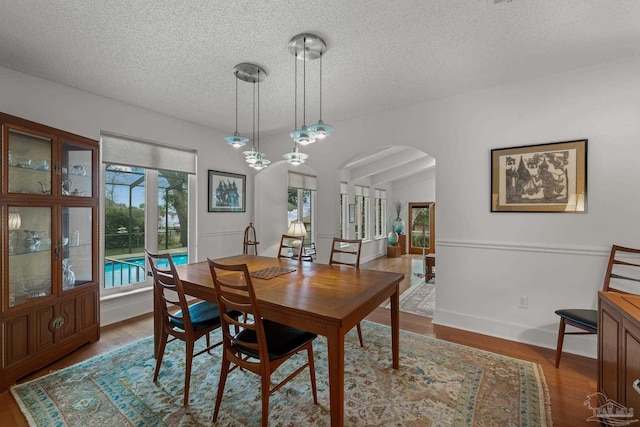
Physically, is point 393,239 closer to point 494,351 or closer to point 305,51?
point 494,351

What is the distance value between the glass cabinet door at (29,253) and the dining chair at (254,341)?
1.83 m

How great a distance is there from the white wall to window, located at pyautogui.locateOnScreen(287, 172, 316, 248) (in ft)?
8.77

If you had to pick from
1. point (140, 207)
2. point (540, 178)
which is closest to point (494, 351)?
point (540, 178)

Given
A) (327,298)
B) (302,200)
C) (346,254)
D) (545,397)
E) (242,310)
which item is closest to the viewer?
(242,310)

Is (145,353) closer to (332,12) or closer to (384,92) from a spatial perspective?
(332,12)

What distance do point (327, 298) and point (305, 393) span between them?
0.81m

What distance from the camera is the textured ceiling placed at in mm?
1746

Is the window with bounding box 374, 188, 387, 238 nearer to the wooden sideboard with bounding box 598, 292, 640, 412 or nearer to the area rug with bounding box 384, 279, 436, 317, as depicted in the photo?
the area rug with bounding box 384, 279, 436, 317

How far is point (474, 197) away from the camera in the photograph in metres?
3.04

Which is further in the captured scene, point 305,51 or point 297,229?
point 297,229

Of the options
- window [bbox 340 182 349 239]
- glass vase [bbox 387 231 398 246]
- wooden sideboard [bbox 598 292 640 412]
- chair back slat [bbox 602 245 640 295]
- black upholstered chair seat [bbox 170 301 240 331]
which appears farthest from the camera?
glass vase [bbox 387 231 398 246]

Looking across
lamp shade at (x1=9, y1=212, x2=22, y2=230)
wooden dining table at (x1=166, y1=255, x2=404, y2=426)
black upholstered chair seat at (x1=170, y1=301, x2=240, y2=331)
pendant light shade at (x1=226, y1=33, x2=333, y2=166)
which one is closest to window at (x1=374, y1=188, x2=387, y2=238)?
pendant light shade at (x1=226, y1=33, x2=333, y2=166)

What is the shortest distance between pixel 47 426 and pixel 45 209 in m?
1.66

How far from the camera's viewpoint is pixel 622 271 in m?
2.42
